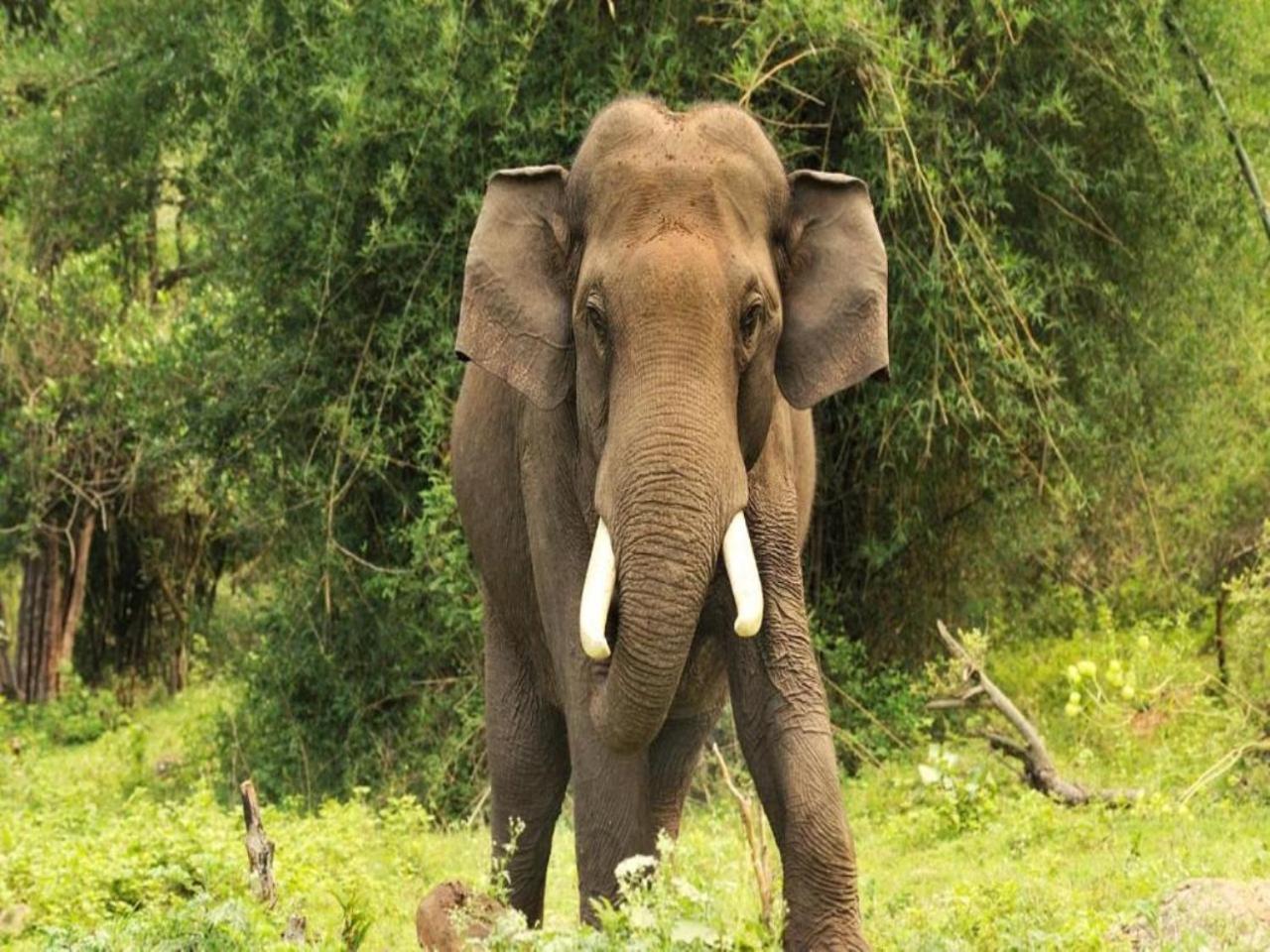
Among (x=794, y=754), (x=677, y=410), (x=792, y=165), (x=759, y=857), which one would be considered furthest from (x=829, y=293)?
(x=792, y=165)

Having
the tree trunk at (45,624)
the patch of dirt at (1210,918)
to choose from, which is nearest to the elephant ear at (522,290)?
the patch of dirt at (1210,918)

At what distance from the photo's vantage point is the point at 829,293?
20.5ft

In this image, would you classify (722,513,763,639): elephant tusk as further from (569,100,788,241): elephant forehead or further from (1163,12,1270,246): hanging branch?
(1163,12,1270,246): hanging branch

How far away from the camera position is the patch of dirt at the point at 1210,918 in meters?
6.16

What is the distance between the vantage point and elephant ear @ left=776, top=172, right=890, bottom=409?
20.3 ft

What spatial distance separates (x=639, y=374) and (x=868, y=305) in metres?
0.91

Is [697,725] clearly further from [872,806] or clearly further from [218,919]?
[872,806]

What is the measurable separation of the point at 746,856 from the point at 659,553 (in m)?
1.15

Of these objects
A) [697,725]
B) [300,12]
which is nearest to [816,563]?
[300,12]

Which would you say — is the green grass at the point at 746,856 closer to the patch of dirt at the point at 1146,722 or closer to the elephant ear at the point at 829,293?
the patch of dirt at the point at 1146,722

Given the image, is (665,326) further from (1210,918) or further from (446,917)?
(1210,918)

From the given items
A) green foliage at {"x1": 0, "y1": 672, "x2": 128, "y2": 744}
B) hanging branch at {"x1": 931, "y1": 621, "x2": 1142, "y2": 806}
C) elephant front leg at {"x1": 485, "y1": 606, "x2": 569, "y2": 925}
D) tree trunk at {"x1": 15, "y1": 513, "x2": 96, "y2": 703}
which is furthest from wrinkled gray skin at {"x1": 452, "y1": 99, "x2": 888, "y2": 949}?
tree trunk at {"x1": 15, "y1": 513, "x2": 96, "y2": 703}

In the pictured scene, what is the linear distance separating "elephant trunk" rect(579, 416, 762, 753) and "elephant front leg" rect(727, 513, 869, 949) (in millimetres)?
405

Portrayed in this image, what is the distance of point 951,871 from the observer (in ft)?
28.9
